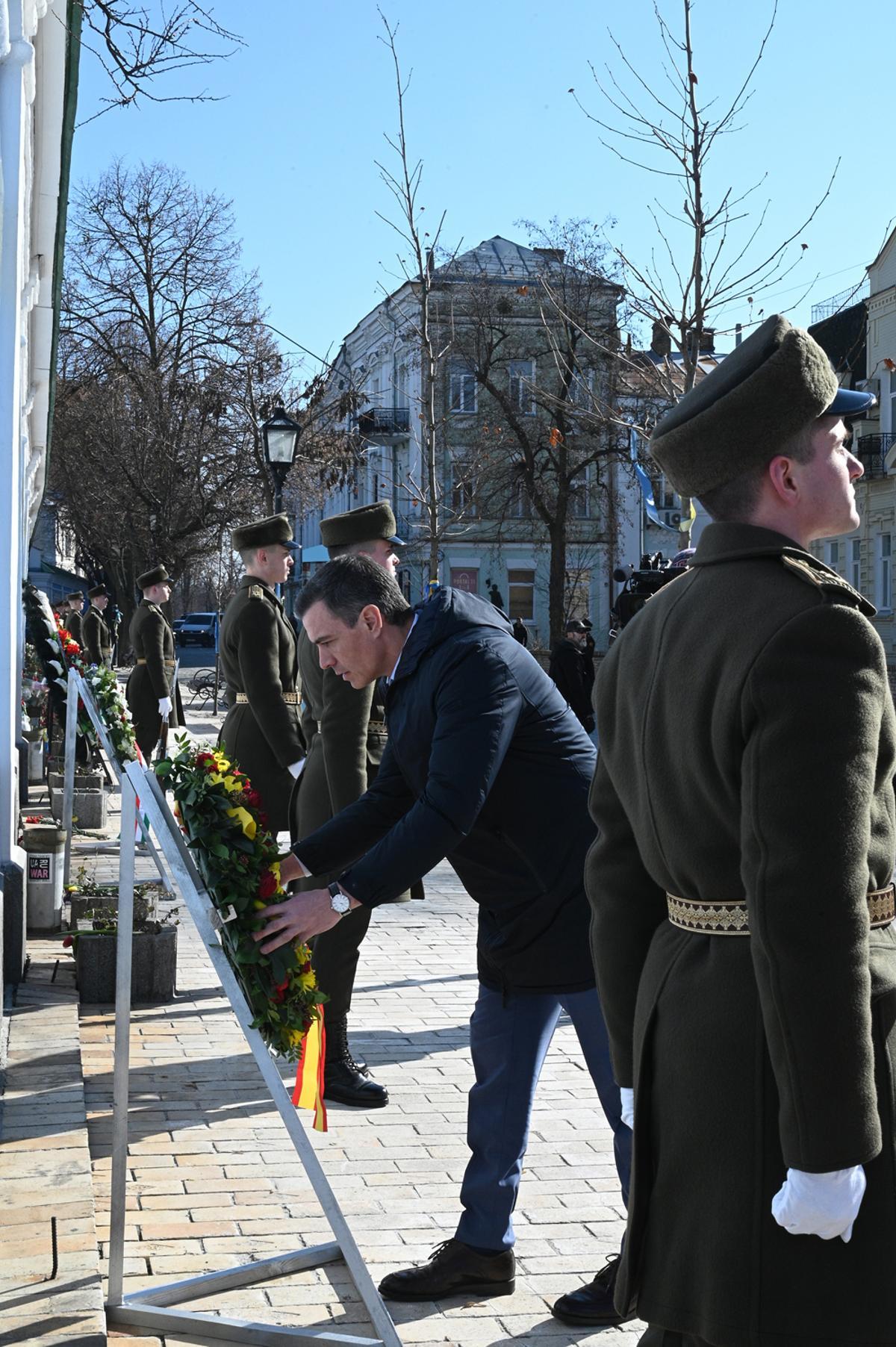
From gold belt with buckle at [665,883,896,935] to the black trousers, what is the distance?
12.9ft

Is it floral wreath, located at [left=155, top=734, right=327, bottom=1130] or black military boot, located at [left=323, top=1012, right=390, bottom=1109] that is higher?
floral wreath, located at [left=155, top=734, right=327, bottom=1130]

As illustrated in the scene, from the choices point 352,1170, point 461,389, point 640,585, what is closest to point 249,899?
point 352,1170

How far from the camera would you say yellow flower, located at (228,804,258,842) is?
3805mm

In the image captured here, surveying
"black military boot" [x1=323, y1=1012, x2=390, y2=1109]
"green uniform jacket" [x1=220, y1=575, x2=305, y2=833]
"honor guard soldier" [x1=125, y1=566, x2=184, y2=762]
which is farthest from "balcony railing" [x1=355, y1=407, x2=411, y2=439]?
"black military boot" [x1=323, y1=1012, x2=390, y2=1109]

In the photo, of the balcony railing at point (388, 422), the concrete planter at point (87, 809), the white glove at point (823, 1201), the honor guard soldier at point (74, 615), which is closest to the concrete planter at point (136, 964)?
the white glove at point (823, 1201)

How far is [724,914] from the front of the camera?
8.27ft

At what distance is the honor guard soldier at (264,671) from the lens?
797 cm

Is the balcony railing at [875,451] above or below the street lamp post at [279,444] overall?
above

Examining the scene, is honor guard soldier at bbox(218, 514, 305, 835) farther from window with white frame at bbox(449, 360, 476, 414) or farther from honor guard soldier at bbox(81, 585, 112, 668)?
window with white frame at bbox(449, 360, 476, 414)

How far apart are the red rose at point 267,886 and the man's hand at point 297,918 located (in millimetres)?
29

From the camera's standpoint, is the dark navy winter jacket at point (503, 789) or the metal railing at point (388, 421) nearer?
the dark navy winter jacket at point (503, 789)

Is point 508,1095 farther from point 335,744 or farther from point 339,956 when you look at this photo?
point 335,744

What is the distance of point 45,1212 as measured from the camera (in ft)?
14.6

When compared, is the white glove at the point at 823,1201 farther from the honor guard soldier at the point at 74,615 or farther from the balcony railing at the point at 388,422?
the balcony railing at the point at 388,422
